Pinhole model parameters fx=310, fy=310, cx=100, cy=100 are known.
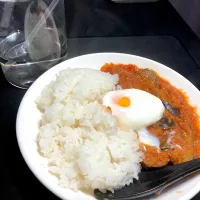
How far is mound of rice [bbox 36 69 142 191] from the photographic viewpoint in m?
1.17

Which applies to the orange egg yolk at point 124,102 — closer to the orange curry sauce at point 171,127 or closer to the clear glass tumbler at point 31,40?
the orange curry sauce at point 171,127

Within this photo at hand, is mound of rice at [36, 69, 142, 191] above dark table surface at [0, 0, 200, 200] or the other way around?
above

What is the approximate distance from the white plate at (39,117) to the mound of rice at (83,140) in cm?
3

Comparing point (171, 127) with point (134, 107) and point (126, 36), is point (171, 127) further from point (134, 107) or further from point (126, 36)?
point (126, 36)

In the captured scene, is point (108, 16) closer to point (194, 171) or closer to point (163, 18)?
point (163, 18)

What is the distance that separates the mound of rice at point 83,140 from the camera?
1.17 m

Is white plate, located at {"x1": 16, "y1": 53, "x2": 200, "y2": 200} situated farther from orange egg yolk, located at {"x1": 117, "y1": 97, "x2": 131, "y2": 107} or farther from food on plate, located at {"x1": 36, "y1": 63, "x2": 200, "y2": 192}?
orange egg yolk, located at {"x1": 117, "y1": 97, "x2": 131, "y2": 107}

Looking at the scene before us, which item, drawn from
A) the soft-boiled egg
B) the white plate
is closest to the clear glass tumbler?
the white plate

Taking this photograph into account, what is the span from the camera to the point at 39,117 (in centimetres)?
143

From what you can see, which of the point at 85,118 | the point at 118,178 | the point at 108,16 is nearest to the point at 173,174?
the point at 118,178

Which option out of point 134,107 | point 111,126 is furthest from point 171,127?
point 111,126

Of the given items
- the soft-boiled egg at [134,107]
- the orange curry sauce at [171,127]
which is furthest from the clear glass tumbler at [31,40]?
the soft-boiled egg at [134,107]

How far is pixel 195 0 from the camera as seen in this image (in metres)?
2.81

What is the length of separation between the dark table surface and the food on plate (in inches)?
12.0
